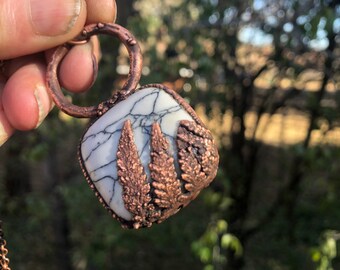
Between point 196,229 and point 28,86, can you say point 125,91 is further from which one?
point 196,229

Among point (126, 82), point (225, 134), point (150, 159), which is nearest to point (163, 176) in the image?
point (150, 159)

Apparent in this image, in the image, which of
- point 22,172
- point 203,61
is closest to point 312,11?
point 203,61

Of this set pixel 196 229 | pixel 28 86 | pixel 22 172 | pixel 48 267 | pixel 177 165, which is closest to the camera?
pixel 177 165

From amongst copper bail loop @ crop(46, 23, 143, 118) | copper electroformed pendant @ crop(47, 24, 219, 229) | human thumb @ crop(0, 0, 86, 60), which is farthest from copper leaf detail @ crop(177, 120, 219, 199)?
human thumb @ crop(0, 0, 86, 60)

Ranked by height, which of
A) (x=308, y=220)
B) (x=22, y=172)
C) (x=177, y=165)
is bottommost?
(x=22, y=172)

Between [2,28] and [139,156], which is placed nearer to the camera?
[139,156]

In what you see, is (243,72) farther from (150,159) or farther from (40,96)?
(150,159)

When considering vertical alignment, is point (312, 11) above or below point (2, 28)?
below
